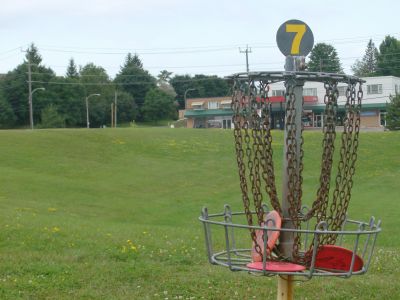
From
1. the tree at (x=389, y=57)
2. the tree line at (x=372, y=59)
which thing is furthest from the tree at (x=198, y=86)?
the tree at (x=389, y=57)

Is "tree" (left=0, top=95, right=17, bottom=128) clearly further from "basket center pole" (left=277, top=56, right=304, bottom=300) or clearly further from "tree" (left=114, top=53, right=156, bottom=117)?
"basket center pole" (left=277, top=56, right=304, bottom=300)

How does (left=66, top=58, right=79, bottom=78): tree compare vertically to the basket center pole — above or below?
above

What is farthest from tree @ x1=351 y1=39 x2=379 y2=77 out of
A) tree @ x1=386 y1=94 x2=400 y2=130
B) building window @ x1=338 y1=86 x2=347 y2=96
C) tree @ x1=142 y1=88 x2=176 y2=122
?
building window @ x1=338 y1=86 x2=347 y2=96

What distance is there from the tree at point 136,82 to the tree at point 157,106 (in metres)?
4.54

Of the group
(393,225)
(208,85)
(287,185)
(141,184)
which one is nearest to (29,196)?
(141,184)

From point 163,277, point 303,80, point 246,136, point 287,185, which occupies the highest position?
point 303,80

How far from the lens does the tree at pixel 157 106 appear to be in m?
96.6

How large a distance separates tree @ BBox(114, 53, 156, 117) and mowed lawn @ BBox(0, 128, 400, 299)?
5874 cm

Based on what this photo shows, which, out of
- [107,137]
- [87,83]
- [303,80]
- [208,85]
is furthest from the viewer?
[208,85]

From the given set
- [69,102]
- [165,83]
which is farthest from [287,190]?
[165,83]

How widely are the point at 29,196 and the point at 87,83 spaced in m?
77.3

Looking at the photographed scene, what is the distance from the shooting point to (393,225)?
16531mm

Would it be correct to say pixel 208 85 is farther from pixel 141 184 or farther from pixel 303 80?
pixel 303 80

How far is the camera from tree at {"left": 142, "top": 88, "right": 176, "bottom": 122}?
317 ft
